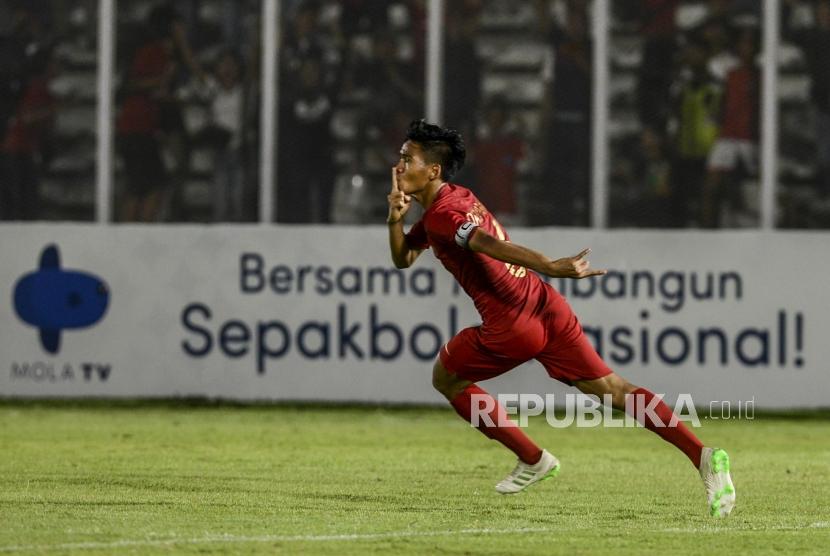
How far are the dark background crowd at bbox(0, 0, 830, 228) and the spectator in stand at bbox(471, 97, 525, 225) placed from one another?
0.02 metres

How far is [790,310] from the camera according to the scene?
1495 centimetres

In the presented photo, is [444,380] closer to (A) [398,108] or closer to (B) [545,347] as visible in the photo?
(B) [545,347]

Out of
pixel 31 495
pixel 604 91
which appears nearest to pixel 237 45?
pixel 604 91

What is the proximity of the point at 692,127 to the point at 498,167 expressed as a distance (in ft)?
6.02

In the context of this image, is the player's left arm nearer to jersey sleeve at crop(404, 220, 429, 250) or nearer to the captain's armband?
the captain's armband

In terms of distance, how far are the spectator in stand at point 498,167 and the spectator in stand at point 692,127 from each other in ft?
4.84

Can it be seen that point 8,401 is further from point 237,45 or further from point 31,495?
point 31,495

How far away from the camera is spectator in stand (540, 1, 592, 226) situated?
1631cm

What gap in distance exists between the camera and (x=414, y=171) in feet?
29.3

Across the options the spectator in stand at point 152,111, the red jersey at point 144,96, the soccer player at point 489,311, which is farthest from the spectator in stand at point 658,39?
the soccer player at point 489,311

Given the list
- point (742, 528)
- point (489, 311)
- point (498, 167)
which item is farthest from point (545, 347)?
point (498, 167)

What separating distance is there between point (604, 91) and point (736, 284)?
2378mm

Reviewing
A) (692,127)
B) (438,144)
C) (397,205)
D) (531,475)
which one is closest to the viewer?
(397,205)

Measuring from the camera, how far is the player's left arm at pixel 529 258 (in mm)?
8023
